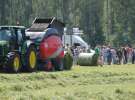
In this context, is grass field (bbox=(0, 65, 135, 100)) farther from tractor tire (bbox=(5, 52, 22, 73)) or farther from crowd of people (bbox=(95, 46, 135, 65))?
crowd of people (bbox=(95, 46, 135, 65))

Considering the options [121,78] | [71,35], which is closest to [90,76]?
[121,78]

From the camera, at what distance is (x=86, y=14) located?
87.1 meters

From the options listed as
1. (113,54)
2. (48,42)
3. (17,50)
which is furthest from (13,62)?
(113,54)

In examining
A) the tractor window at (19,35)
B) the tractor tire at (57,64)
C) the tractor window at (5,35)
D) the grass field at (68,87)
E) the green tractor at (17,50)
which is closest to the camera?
the grass field at (68,87)

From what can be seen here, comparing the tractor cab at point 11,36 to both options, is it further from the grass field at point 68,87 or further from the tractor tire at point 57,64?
the tractor tire at point 57,64

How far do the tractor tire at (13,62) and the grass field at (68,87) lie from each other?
7.60 ft

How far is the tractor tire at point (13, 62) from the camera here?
2373cm

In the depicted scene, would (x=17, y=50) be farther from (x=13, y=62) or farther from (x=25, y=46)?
(x=13, y=62)

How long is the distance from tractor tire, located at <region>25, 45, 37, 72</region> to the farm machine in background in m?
1.12

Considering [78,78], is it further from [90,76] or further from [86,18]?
[86,18]

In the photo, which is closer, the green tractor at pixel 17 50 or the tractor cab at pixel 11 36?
the green tractor at pixel 17 50

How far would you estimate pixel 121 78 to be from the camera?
76.6 ft

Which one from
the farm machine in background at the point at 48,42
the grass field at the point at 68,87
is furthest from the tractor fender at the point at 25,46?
the grass field at the point at 68,87

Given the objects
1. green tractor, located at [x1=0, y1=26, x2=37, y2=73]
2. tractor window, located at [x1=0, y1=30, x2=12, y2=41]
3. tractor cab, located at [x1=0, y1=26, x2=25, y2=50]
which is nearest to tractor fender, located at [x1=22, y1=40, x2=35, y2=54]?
green tractor, located at [x1=0, y1=26, x2=37, y2=73]
